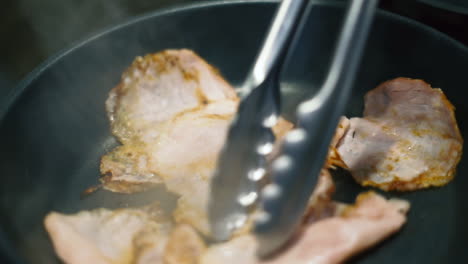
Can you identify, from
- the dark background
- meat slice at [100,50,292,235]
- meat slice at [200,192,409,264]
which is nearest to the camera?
meat slice at [200,192,409,264]

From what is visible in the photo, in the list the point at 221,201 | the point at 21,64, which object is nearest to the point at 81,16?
the point at 21,64

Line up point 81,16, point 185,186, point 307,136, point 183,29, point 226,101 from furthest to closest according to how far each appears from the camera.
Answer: point 81,16
point 183,29
point 226,101
point 185,186
point 307,136

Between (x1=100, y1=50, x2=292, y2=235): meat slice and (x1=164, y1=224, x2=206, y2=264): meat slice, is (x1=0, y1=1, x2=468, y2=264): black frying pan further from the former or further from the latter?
(x1=164, y1=224, x2=206, y2=264): meat slice

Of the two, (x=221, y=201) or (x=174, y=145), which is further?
(x=174, y=145)

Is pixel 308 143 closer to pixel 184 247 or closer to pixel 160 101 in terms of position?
pixel 184 247

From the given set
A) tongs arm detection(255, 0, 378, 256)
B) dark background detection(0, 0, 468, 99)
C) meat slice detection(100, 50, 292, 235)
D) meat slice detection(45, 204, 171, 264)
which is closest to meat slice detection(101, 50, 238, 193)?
meat slice detection(100, 50, 292, 235)

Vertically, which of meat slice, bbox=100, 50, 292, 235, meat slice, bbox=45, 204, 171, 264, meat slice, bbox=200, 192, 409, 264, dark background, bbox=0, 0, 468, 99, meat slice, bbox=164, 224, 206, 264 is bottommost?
meat slice, bbox=200, 192, 409, 264

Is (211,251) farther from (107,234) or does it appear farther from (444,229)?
(444,229)

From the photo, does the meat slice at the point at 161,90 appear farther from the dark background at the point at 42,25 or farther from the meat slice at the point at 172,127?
the dark background at the point at 42,25
